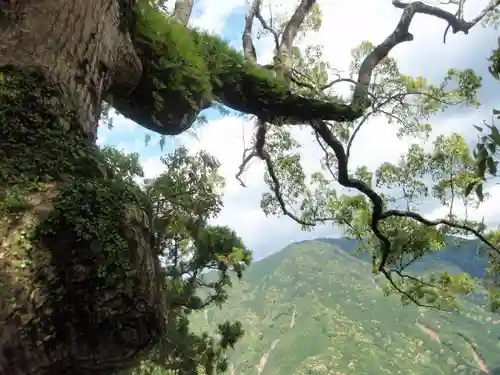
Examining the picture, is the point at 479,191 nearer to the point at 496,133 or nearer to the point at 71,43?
the point at 496,133

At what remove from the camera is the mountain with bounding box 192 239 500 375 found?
87812 mm

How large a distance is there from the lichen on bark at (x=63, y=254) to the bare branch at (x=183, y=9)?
3550 mm

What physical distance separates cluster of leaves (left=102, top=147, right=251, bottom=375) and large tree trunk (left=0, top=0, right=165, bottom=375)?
1.17 ft

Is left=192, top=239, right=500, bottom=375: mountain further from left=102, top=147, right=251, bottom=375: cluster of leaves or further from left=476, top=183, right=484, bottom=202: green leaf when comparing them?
left=476, top=183, right=484, bottom=202: green leaf

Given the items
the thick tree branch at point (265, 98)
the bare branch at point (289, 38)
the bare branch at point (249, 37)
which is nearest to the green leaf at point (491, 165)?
the thick tree branch at point (265, 98)

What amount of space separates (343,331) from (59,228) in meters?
101

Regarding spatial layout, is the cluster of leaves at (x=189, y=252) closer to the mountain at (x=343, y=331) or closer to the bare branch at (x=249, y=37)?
the bare branch at (x=249, y=37)

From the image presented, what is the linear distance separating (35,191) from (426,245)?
8.89 meters

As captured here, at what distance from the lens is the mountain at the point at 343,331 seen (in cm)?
8781

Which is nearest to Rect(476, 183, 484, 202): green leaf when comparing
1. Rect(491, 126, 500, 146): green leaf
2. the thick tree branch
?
Rect(491, 126, 500, 146): green leaf

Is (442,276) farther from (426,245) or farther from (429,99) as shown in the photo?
(429,99)

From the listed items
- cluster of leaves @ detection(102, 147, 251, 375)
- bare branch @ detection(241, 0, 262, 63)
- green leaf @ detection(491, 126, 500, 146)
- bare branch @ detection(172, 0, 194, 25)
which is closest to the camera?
green leaf @ detection(491, 126, 500, 146)

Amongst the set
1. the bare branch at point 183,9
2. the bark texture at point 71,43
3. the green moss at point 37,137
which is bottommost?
the green moss at point 37,137

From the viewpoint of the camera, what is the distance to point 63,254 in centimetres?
200
